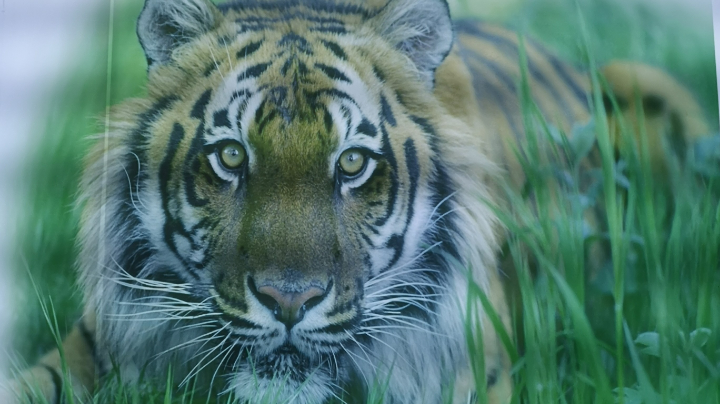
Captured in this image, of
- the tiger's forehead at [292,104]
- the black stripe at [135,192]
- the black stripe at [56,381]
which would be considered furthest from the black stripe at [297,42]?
the black stripe at [56,381]

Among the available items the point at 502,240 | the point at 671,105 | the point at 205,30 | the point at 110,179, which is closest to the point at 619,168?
the point at 671,105

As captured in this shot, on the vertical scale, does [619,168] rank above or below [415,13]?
below

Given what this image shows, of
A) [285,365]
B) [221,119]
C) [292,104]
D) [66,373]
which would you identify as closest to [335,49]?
[292,104]

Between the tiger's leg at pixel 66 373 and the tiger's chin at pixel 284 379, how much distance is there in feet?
1.19

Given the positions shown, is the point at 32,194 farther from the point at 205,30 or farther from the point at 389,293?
the point at 389,293

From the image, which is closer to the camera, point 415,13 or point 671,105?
point 415,13

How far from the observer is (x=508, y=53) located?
65.6 inches

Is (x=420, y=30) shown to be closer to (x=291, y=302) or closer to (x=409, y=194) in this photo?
(x=409, y=194)

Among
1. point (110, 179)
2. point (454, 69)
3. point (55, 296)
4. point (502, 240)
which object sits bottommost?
point (55, 296)

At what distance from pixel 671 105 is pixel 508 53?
43cm

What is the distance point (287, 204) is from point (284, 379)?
38 centimetres

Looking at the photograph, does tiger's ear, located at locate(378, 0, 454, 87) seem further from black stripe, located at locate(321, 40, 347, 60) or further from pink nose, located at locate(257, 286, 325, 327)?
pink nose, located at locate(257, 286, 325, 327)

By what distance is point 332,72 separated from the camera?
5.14 ft

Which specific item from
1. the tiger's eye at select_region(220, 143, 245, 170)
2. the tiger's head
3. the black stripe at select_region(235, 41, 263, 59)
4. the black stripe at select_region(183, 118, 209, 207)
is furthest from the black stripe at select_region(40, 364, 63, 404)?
the black stripe at select_region(235, 41, 263, 59)
